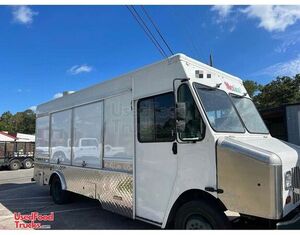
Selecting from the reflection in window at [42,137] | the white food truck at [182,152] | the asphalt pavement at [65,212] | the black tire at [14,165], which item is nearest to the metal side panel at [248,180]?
the white food truck at [182,152]

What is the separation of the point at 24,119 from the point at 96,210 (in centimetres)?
7999

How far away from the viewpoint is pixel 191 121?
14.7 ft

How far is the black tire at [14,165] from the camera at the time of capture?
2306 centimetres

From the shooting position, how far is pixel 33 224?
6625mm

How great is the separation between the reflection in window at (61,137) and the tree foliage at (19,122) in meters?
70.3

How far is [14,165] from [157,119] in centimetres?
2109

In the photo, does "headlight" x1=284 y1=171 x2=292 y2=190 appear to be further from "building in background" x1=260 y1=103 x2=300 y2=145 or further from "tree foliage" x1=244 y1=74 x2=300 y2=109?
"tree foliage" x1=244 y1=74 x2=300 y2=109

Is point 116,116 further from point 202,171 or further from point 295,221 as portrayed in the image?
point 295,221

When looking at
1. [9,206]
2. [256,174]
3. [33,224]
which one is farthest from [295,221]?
[9,206]

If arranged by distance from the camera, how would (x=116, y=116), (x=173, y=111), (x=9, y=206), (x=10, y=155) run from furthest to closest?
(x=10, y=155), (x=9, y=206), (x=116, y=116), (x=173, y=111)

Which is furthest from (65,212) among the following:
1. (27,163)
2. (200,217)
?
(27,163)

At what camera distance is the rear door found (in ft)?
16.0

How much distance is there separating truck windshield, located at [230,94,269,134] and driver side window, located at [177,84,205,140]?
1.01 meters

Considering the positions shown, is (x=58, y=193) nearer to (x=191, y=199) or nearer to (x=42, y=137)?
(x=42, y=137)
